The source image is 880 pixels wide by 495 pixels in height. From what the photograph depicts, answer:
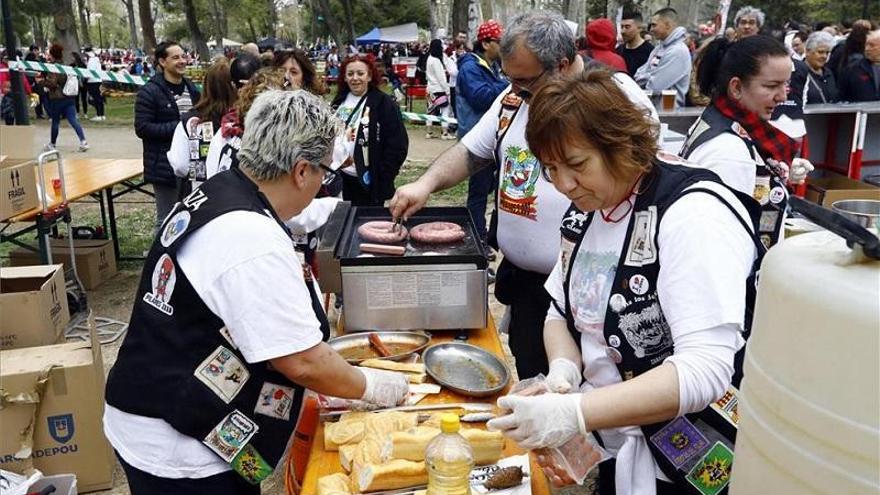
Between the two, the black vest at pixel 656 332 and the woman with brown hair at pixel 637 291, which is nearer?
the woman with brown hair at pixel 637 291

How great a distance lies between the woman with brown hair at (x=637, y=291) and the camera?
1.50 meters

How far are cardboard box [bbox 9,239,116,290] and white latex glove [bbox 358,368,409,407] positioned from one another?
5.14 m

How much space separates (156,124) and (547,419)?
205 inches

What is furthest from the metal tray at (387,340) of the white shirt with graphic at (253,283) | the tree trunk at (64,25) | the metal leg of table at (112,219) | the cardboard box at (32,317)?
the tree trunk at (64,25)

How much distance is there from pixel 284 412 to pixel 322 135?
0.76 metres

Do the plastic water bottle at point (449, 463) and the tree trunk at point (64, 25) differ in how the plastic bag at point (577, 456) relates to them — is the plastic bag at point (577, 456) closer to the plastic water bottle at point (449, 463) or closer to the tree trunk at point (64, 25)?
the plastic water bottle at point (449, 463)

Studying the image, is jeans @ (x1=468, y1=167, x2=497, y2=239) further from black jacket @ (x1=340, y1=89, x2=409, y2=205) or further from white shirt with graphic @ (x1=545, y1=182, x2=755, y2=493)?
white shirt with graphic @ (x1=545, y1=182, x2=755, y2=493)

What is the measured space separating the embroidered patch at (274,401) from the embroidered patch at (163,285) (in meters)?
0.32

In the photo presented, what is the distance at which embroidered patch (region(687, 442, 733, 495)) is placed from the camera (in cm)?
166

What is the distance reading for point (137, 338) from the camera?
1865mm

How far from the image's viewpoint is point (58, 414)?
3.46 metres

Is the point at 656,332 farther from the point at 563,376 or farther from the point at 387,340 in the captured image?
the point at 387,340

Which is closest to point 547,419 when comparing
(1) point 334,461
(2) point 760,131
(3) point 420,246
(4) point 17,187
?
(1) point 334,461

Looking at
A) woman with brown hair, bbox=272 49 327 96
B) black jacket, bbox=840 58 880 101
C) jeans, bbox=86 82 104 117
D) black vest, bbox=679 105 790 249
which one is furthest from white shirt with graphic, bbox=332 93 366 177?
jeans, bbox=86 82 104 117
